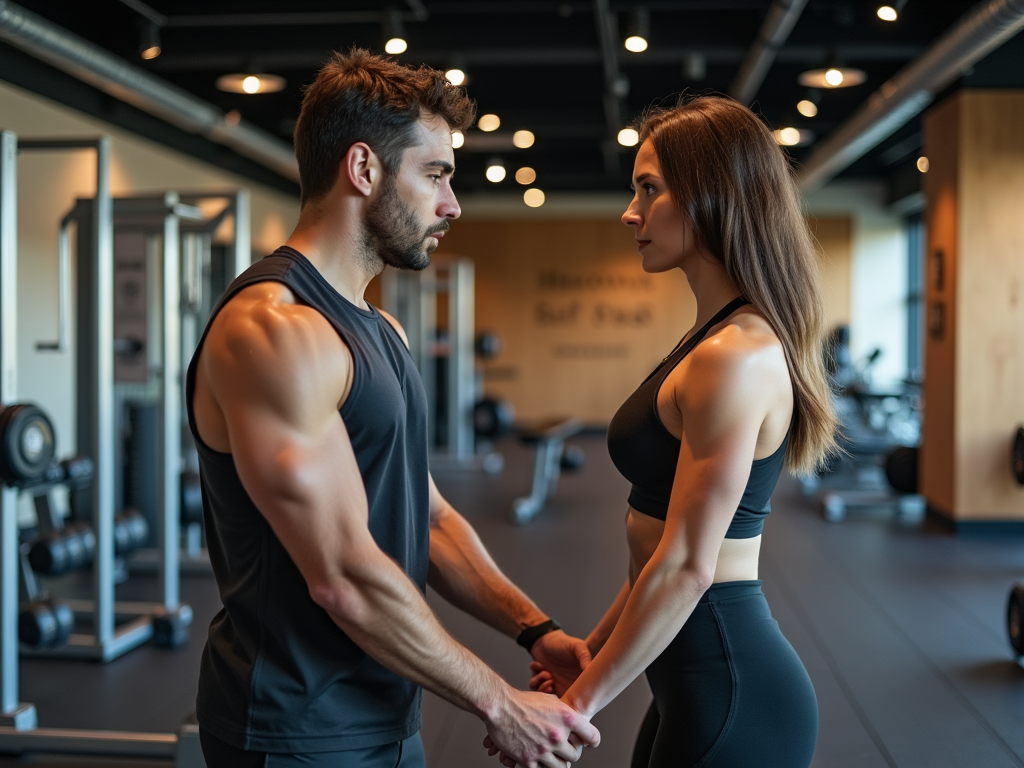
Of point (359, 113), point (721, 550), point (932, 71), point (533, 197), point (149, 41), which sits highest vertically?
point (533, 197)

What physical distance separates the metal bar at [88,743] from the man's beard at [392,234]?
2093mm

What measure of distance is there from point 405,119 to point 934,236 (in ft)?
19.9

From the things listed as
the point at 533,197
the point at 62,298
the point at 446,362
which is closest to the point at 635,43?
the point at 62,298

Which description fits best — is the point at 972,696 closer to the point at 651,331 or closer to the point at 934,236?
the point at 934,236

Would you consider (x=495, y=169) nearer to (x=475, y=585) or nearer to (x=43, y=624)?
(x=43, y=624)

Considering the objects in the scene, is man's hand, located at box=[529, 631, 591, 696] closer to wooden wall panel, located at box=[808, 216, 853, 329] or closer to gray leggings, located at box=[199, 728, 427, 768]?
gray leggings, located at box=[199, 728, 427, 768]

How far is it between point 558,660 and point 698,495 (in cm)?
48

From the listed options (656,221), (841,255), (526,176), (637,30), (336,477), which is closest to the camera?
(336,477)

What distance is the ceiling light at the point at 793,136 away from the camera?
855 cm

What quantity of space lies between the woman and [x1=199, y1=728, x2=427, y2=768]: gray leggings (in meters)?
0.26

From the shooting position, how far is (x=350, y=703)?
1.27 meters

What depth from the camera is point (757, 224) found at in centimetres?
148

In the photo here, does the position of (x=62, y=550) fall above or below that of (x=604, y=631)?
below

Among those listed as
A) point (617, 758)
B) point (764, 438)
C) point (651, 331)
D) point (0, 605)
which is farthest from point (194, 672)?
point (651, 331)
